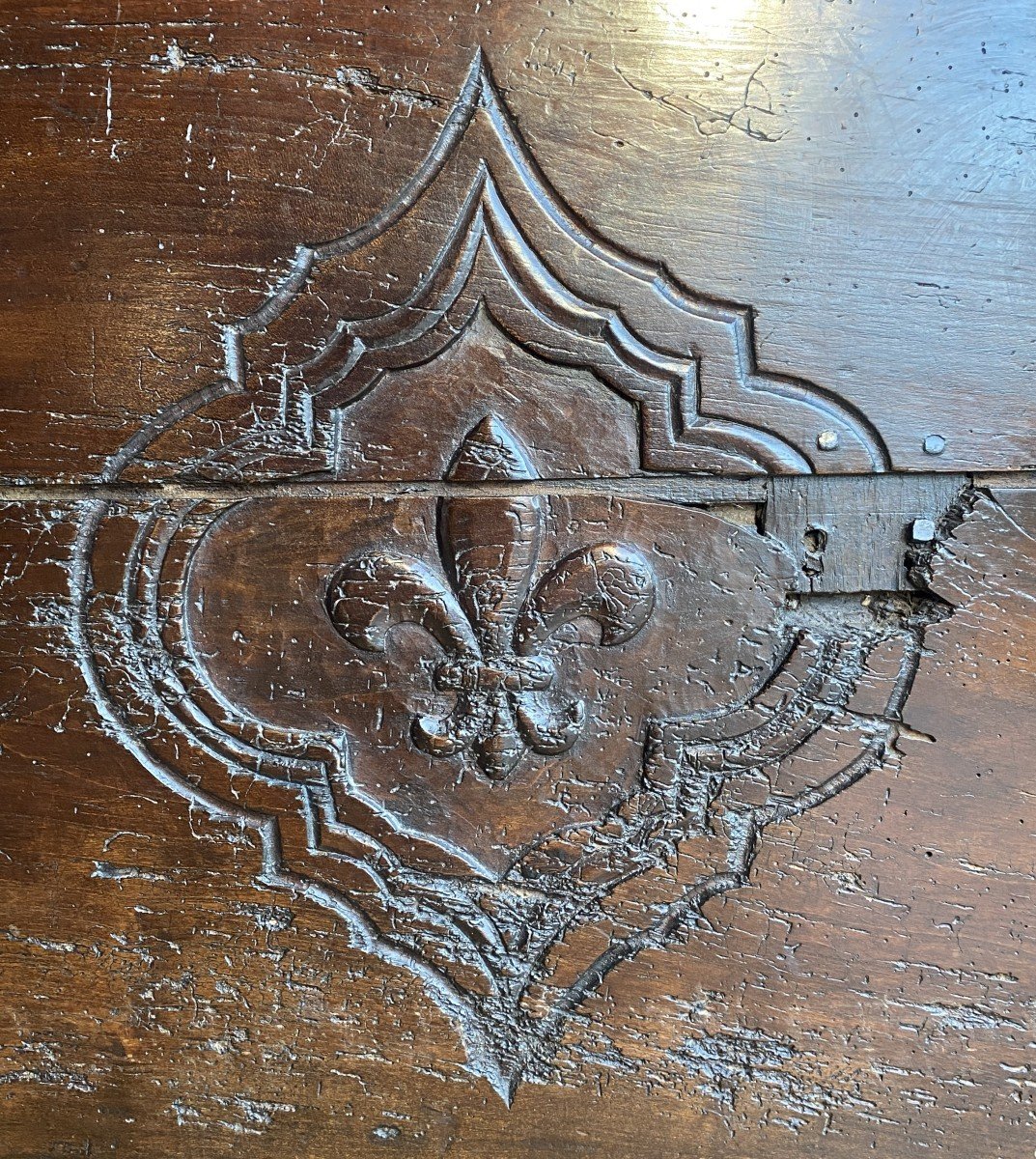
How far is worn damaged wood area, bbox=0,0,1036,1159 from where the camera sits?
0.73 meters

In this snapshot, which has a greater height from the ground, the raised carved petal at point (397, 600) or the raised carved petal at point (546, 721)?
the raised carved petal at point (397, 600)

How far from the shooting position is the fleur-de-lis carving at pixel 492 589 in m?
0.75

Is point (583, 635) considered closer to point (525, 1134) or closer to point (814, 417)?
point (814, 417)

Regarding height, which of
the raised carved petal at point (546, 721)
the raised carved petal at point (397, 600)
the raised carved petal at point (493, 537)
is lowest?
the raised carved petal at point (546, 721)

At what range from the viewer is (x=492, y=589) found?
0.76 m

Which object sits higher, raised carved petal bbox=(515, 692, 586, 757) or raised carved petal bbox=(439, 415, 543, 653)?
raised carved petal bbox=(439, 415, 543, 653)

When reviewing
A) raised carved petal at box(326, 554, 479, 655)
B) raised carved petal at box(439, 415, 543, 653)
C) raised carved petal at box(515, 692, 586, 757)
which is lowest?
raised carved petal at box(515, 692, 586, 757)

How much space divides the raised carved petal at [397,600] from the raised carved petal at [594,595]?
0.20ft

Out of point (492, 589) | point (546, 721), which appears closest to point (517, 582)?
point (492, 589)

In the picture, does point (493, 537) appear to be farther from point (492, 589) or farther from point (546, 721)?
point (546, 721)

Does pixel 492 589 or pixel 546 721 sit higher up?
pixel 492 589

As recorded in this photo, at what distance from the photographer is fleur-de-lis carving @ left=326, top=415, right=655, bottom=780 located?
29.7 inches

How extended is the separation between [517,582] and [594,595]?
7cm

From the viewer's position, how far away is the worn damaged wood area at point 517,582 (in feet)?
2.41
